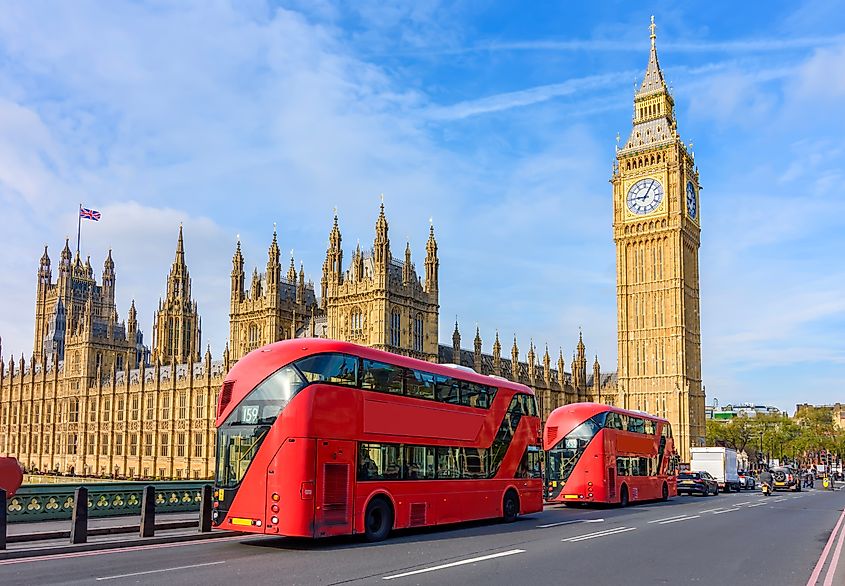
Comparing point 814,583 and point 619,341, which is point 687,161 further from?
point 814,583

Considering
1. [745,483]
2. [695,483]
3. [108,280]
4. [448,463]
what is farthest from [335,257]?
[108,280]

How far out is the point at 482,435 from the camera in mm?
24328

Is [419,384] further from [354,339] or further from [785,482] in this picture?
[785,482]

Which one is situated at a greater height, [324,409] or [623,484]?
[324,409]

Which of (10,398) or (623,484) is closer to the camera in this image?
(623,484)

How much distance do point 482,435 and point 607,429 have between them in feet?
35.3

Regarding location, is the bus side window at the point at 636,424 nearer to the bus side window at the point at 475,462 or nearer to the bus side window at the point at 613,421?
the bus side window at the point at 613,421

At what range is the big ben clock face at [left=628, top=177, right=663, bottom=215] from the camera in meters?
94.9

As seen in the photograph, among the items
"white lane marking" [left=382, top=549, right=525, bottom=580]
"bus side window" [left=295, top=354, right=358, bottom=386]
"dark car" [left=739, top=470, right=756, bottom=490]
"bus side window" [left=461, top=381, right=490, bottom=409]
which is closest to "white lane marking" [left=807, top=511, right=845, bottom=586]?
"white lane marking" [left=382, top=549, right=525, bottom=580]

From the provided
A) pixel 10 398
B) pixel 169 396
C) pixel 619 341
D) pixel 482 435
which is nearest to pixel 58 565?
pixel 482 435

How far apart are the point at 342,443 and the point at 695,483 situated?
124 feet

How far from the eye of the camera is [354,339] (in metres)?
66.0

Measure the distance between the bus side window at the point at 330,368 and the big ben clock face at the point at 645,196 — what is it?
81.8 meters

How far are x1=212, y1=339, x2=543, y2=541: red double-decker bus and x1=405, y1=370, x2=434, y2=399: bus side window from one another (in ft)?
0.10
